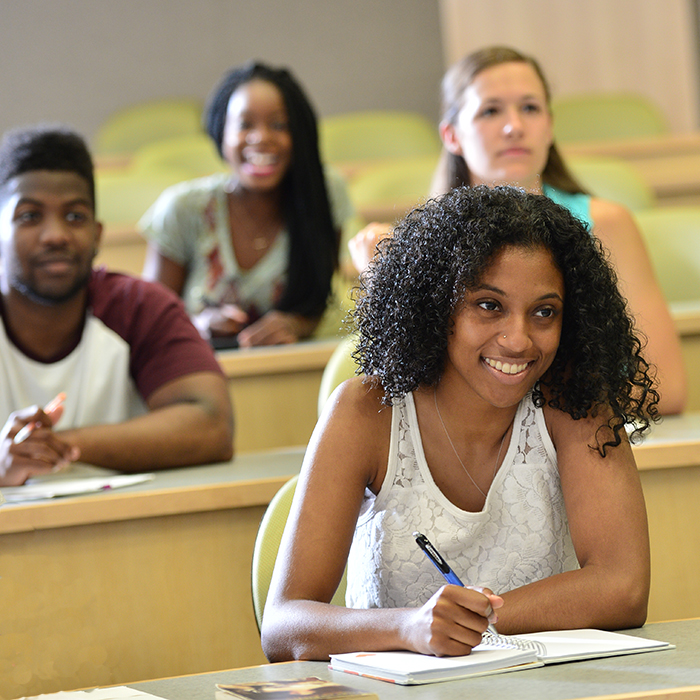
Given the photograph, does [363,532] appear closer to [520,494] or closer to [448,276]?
[520,494]

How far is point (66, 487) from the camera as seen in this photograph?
1.74 meters

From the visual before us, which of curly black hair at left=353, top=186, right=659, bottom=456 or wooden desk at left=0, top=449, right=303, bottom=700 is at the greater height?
curly black hair at left=353, top=186, right=659, bottom=456

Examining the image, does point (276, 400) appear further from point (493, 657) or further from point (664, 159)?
point (664, 159)

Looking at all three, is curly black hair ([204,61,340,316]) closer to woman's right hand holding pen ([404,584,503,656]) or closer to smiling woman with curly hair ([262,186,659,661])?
smiling woman with curly hair ([262,186,659,661])

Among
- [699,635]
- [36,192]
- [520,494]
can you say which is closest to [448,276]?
[520,494]

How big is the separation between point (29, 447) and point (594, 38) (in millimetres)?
4986

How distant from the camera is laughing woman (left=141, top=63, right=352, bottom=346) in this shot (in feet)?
9.66

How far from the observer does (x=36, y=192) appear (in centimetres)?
209

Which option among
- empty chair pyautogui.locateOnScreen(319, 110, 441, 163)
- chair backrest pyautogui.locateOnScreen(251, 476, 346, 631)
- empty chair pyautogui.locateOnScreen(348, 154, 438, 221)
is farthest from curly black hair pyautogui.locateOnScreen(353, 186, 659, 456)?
empty chair pyautogui.locateOnScreen(319, 110, 441, 163)

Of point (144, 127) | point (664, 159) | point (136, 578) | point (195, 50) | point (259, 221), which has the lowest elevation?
point (136, 578)

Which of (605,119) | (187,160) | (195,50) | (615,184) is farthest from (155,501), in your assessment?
(195,50)

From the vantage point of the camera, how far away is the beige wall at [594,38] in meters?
5.95

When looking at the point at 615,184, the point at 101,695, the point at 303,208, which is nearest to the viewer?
the point at 101,695

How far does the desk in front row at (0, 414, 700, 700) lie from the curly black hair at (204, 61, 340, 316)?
125cm
